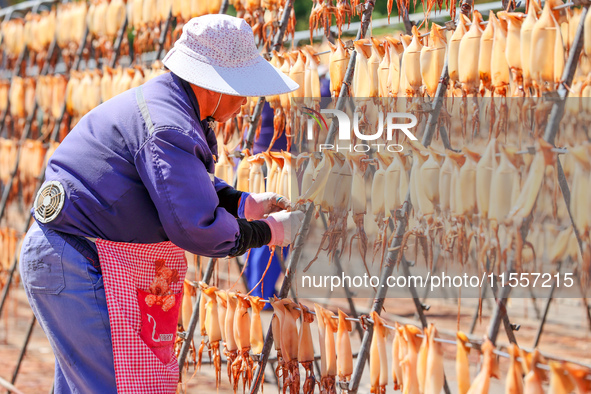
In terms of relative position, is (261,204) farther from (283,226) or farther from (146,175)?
(146,175)

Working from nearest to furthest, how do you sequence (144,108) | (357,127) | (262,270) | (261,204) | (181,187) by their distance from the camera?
(181,187) < (144,108) < (357,127) < (261,204) < (262,270)

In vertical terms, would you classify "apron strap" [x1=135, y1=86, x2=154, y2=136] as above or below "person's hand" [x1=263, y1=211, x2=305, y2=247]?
above

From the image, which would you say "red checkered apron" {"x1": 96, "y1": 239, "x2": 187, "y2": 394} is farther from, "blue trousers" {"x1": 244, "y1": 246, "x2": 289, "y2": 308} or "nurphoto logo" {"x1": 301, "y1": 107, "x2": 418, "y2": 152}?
"blue trousers" {"x1": 244, "y1": 246, "x2": 289, "y2": 308}

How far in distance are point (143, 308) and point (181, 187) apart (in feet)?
1.75

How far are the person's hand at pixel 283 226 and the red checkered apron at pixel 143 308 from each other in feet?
1.16

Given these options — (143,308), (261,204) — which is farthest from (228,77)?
(143,308)

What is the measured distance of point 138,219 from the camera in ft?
6.96

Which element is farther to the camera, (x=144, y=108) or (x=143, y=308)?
(x=143, y=308)

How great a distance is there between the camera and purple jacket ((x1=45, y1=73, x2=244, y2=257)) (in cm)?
195

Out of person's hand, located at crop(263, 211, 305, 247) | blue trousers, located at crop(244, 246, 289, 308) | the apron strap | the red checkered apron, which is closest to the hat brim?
the apron strap

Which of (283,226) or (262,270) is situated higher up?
(283,226)

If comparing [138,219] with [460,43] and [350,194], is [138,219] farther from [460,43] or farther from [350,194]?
[460,43]

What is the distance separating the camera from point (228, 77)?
2135 millimetres

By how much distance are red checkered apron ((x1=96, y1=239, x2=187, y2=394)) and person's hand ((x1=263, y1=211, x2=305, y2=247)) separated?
35cm
